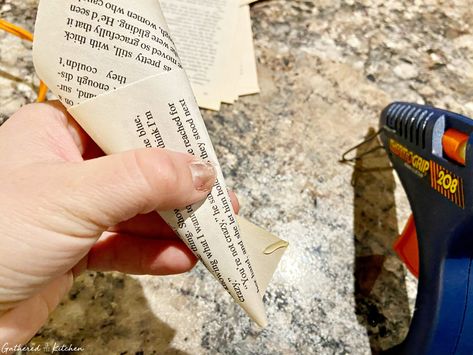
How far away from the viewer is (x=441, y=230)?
460mm

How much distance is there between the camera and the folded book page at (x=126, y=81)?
0.33 meters

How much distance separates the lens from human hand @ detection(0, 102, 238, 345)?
1.04 feet

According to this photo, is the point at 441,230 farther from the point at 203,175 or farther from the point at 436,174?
the point at 203,175

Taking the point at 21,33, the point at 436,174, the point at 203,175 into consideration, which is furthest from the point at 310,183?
the point at 21,33

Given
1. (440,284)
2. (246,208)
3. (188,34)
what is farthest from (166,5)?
(440,284)

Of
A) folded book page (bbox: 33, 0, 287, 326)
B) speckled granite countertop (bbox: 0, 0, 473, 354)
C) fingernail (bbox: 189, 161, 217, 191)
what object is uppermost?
folded book page (bbox: 33, 0, 287, 326)

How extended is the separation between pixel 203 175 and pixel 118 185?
73mm

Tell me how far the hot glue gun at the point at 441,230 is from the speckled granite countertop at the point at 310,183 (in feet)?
0.25

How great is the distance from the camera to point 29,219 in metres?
0.32

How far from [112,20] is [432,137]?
0.37 metres

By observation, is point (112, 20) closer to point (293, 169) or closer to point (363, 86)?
point (293, 169)

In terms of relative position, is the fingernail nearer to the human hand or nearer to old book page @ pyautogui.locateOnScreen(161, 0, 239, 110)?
the human hand

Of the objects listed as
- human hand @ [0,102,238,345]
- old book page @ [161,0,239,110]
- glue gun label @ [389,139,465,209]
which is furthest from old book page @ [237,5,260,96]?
human hand @ [0,102,238,345]

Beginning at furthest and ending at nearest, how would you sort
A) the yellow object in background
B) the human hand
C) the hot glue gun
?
the yellow object in background
the hot glue gun
the human hand
